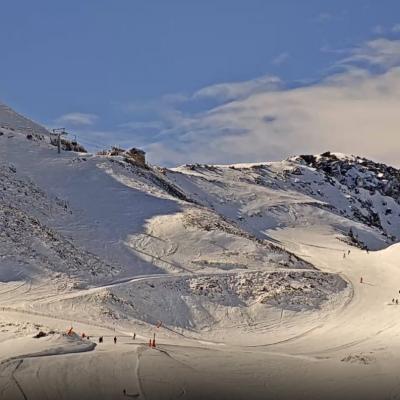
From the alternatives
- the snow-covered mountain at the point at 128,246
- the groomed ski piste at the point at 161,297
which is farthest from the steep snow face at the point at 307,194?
the groomed ski piste at the point at 161,297

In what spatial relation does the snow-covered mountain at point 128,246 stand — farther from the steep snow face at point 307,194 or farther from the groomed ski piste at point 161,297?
the steep snow face at point 307,194

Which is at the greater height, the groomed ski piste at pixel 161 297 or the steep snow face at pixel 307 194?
the steep snow face at pixel 307 194

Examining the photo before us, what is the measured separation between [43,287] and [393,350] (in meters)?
20.7

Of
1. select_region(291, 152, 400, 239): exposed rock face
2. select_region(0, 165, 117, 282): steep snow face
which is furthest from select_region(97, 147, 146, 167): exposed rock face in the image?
select_region(291, 152, 400, 239): exposed rock face

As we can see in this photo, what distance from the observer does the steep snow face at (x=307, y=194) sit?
3659 inches

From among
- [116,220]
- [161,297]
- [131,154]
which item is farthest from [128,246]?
[131,154]

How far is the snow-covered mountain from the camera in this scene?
135 feet

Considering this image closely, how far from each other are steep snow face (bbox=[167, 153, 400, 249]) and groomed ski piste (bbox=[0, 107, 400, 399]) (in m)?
8.66

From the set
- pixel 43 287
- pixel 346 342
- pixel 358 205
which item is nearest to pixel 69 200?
pixel 43 287

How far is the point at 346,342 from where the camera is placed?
36.2 metres

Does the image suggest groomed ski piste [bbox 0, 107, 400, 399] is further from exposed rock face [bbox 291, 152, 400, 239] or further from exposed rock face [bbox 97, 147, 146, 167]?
exposed rock face [bbox 291, 152, 400, 239]

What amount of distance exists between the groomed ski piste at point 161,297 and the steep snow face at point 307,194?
8663 mm

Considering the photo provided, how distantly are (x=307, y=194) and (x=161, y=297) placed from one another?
80694mm

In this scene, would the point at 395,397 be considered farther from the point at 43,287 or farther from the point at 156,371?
the point at 43,287
